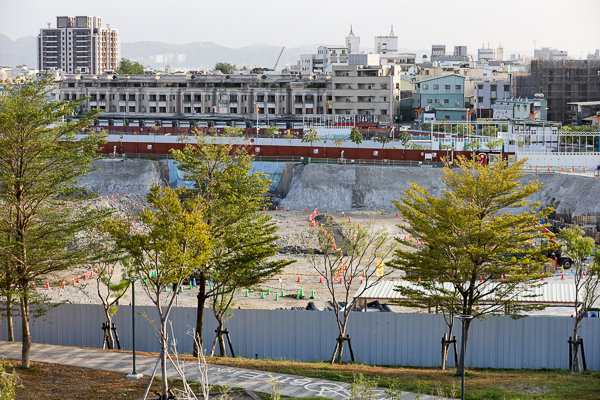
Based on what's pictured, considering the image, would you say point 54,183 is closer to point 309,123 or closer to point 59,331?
point 59,331

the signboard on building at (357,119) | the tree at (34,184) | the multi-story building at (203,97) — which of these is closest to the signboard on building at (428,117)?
the signboard on building at (357,119)

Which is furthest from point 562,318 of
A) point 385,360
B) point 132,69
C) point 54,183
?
point 132,69

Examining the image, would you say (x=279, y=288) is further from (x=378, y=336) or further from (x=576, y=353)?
(x=576, y=353)

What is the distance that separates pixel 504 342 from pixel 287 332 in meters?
8.32

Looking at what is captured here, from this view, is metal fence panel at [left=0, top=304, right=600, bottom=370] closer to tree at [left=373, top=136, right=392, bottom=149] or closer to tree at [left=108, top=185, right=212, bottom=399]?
tree at [left=108, top=185, right=212, bottom=399]

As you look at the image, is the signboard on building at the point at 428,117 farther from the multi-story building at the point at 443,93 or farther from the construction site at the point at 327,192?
the construction site at the point at 327,192

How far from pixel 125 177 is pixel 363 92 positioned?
2241 inches

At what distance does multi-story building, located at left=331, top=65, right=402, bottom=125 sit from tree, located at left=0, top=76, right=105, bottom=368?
102 meters

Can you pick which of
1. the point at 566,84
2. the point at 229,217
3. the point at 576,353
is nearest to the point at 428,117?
the point at 566,84

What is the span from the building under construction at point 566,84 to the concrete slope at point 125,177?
223 feet

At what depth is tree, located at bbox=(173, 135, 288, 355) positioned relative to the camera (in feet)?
81.0

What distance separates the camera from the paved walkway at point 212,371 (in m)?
20.7

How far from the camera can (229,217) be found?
24531mm

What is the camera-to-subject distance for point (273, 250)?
2572 centimetres
